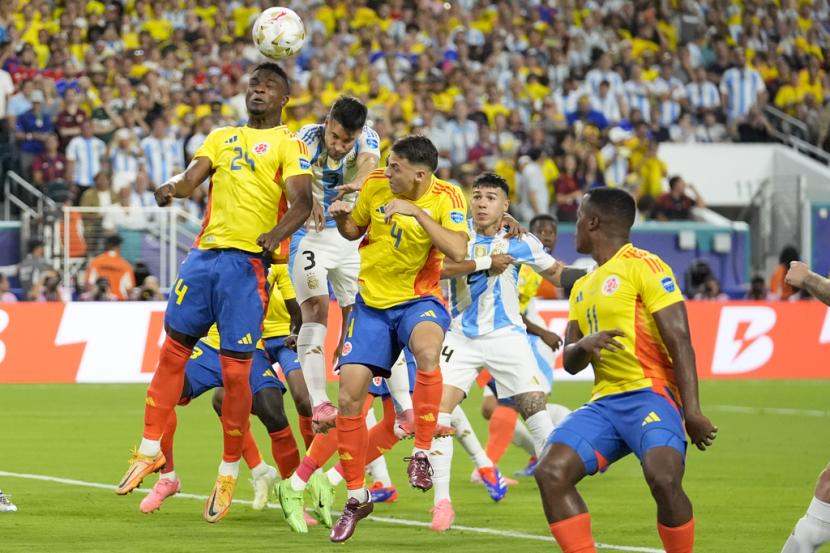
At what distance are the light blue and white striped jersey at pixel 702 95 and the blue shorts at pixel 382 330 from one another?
69.4 ft

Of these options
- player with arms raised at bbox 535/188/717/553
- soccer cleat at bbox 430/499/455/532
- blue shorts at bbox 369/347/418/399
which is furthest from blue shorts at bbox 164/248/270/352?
player with arms raised at bbox 535/188/717/553

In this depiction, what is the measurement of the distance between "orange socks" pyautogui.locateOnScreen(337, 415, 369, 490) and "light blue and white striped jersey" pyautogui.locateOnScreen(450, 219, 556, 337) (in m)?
2.03

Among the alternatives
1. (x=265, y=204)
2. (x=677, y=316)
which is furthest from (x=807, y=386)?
(x=677, y=316)

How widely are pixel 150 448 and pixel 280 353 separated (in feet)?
5.30

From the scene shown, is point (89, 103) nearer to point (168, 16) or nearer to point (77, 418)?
point (168, 16)

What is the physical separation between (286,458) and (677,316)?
3.97m

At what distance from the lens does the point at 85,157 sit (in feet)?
74.5

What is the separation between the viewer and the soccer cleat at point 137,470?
8.87m

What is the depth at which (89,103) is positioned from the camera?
24172 mm

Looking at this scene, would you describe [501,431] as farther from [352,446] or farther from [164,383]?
[164,383]

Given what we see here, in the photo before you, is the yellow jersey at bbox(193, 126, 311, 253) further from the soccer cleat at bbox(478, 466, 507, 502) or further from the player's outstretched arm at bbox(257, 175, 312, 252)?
the soccer cleat at bbox(478, 466, 507, 502)

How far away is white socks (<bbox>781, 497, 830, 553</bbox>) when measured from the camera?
669 centimetres

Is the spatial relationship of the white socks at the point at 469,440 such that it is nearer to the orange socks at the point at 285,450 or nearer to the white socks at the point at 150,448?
the orange socks at the point at 285,450

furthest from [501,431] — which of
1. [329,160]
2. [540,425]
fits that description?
[329,160]
